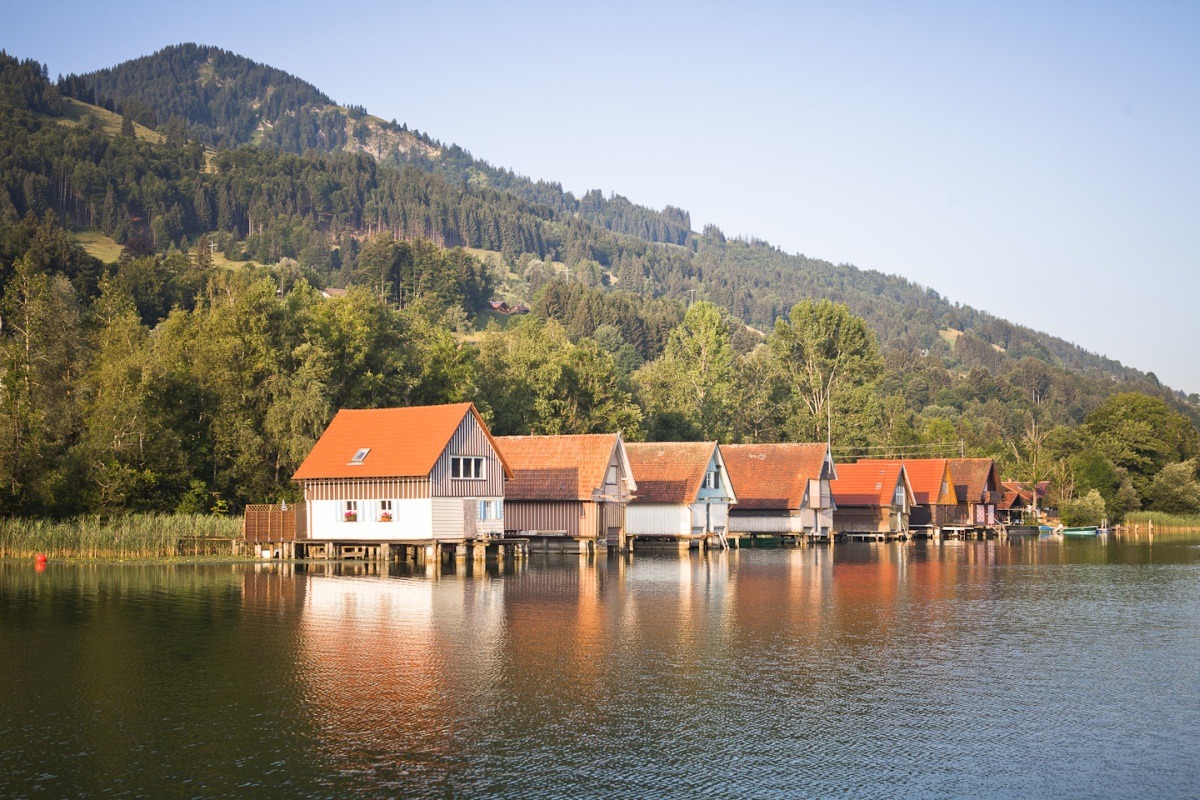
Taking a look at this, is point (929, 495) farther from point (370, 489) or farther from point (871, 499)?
point (370, 489)

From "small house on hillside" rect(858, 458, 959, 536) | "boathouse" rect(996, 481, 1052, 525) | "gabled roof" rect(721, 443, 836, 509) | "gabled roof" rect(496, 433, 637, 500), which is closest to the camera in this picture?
"gabled roof" rect(496, 433, 637, 500)

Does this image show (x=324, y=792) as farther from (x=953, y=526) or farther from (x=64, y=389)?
(x=953, y=526)

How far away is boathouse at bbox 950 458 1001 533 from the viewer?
101312 millimetres

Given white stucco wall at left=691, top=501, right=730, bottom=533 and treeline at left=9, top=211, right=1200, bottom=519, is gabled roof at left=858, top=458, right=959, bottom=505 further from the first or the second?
white stucco wall at left=691, top=501, right=730, bottom=533

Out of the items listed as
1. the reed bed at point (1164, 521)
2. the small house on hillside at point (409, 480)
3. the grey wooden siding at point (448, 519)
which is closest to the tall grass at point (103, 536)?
the small house on hillside at point (409, 480)

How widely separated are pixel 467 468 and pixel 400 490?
347 cm

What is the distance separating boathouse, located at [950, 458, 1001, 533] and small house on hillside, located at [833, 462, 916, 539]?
1334 cm

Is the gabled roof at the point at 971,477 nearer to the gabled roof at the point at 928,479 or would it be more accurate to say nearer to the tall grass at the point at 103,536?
the gabled roof at the point at 928,479

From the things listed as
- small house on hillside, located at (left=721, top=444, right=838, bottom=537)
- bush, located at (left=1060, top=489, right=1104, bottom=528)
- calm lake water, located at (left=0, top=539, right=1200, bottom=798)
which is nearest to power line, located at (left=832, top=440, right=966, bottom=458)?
bush, located at (left=1060, top=489, right=1104, bottom=528)

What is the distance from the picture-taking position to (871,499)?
87.6 metres

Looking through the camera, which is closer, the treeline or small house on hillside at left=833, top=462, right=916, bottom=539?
the treeline

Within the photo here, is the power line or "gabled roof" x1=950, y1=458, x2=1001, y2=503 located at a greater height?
the power line

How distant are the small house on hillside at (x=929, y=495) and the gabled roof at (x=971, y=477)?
4.21 m

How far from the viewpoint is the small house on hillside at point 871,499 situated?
286 ft
